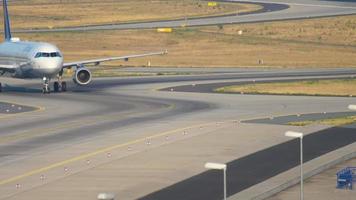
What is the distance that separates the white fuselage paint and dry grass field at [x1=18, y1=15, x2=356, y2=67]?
1512 inches

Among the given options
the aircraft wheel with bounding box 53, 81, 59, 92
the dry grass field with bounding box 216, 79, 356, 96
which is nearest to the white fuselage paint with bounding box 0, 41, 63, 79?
the aircraft wheel with bounding box 53, 81, 59, 92

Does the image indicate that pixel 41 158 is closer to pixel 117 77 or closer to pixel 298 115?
pixel 298 115

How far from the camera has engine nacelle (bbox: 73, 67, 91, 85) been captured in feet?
401

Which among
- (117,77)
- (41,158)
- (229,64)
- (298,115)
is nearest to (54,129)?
(41,158)

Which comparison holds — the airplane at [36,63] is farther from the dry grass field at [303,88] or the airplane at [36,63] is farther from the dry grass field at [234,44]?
the dry grass field at [234,44]

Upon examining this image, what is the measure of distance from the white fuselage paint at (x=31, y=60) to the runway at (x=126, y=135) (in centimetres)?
208

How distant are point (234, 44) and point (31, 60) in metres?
60.5

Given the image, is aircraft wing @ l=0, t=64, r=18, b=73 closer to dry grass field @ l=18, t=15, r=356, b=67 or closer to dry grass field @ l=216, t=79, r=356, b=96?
dry grass field @ l=216, t=79, r=356, b=96

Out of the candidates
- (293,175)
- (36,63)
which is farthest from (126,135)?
(36,63)

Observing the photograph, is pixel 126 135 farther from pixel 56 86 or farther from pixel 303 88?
pixel 303 88

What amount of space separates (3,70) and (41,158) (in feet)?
145

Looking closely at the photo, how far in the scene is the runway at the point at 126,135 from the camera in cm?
6975

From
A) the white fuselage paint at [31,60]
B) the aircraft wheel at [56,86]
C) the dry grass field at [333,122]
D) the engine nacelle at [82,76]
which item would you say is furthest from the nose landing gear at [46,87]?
the dry grass field at [333,122]

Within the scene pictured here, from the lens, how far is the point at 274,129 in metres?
91.5
